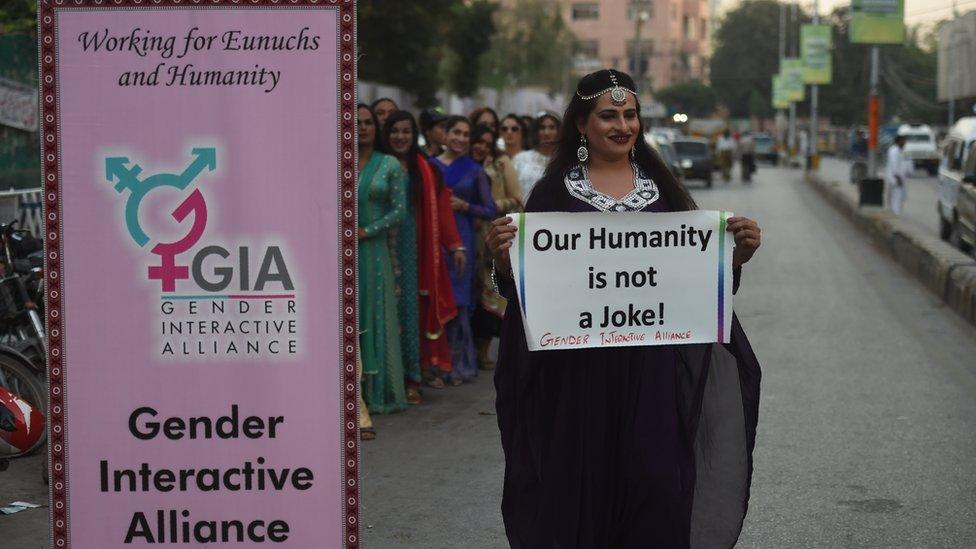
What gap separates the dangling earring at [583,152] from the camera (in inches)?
170

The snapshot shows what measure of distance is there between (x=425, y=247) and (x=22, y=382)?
2.70m

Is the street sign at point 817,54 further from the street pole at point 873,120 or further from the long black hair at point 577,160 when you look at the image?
the long black hair at point 577,160

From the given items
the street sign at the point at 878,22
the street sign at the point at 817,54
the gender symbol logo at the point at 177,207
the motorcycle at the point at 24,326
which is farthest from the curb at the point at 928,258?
the street sign at the point at 817,54

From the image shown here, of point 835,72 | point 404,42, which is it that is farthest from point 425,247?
point 835,72

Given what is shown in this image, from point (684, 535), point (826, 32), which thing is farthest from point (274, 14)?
point (826, 32)

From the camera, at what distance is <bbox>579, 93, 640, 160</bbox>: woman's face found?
423 centimetres

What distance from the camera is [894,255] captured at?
19.0 meters

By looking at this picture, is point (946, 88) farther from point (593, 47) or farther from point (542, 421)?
point (593, 47)

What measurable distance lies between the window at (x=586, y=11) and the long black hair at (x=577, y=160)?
106336 millimetres

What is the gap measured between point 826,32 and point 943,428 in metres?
36.8

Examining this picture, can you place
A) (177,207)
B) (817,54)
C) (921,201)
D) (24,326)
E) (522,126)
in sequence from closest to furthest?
1. (177,207)
2. (24,326)
3. (522,126)
4. (921,201)
5. (817,54)

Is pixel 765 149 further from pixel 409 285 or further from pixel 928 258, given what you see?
pixel 409 285

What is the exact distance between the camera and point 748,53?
105 metres

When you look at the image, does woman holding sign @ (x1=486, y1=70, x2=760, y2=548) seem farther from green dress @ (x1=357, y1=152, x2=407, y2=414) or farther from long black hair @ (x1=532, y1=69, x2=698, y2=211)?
green dress @ (x1=357, y1=152, x2=407, y2=414)
